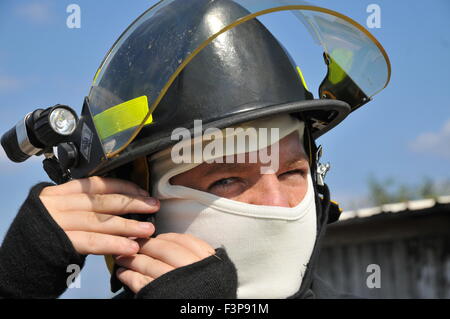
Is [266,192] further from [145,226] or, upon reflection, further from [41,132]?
[41,132]

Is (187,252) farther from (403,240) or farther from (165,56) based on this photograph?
(403,240)

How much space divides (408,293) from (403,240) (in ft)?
2.53

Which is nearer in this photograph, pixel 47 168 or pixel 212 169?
pixel 212 169

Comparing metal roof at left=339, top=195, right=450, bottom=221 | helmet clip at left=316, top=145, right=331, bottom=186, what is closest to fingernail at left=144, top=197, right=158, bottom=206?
helmet clip at left=316, top=145, right=331, bottom=186

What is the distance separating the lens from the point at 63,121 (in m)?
2.32

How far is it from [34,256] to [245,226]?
2.78 ft

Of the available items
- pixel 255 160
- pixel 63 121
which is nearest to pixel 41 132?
pixel 63 121

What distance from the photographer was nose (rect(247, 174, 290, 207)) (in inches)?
91.5

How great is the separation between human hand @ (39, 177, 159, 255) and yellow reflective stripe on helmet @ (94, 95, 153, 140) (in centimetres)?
21

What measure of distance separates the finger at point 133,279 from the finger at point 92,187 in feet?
1.08

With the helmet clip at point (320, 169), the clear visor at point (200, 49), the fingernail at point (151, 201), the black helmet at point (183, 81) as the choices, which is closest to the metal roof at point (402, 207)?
Result: the helmet clip at point (320, 169)
